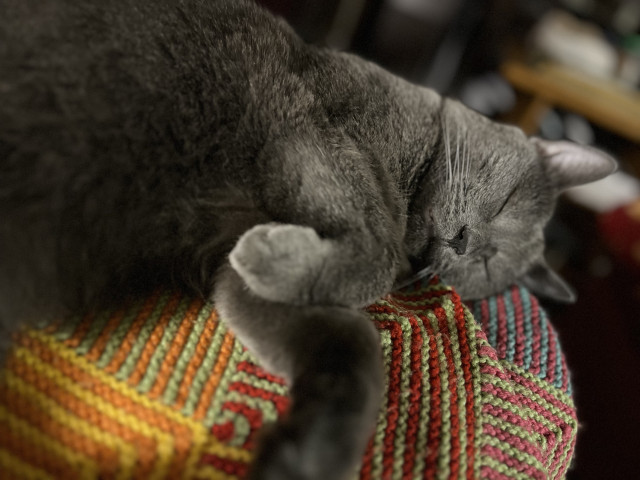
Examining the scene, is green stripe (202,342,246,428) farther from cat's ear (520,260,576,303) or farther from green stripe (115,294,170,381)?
cat's ear (520,260,576,303)

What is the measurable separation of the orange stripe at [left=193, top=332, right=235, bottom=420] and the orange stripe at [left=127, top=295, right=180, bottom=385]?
81 mm

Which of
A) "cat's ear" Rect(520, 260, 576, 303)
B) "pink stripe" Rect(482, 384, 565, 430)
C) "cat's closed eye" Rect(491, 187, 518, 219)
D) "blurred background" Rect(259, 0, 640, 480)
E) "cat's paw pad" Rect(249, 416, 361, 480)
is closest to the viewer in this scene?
"cat's paw pad" Rect(249, 416, 361, 480)

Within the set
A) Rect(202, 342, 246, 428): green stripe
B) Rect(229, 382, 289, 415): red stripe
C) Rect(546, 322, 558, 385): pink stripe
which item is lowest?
Rect(202, 342, 246, 428): green stripe

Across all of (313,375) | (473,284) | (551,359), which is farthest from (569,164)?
(313,375)

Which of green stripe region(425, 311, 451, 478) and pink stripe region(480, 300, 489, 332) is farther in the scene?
pink stripe region(480, 300, 489, 332)

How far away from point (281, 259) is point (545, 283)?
735mm

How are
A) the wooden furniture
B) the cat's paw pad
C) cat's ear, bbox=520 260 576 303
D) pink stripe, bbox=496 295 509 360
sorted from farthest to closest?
the wooden furniture
cat's ear, bbox=520 260 576 303
pink stripe, bbox=496 295 509 360
the cat's paw pad

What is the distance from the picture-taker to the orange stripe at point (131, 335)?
60cm

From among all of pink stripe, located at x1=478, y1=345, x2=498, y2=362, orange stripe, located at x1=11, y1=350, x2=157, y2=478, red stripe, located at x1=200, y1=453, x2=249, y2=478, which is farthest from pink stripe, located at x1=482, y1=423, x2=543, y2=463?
orange stripe, located at x1=11, y1=350, x2=157, y2=478

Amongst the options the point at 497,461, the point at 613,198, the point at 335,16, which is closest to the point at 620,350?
the point at 497,461

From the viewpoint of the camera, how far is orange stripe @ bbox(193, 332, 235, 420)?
1.91 feet

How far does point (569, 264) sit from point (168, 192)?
1.93 metres

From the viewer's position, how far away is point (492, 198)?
926 millimetres

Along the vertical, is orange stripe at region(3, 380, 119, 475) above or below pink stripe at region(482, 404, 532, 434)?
below
